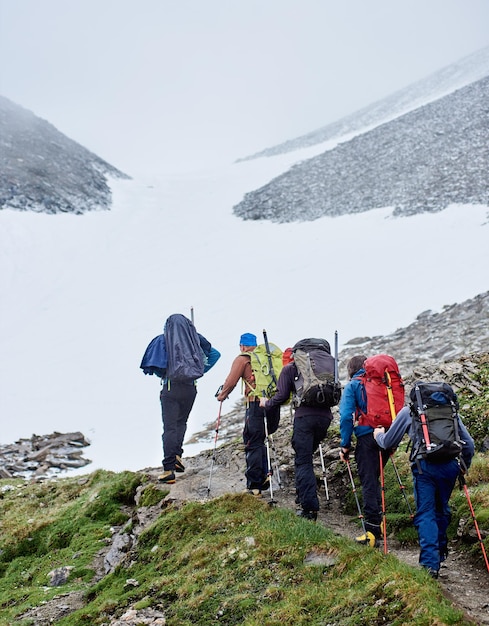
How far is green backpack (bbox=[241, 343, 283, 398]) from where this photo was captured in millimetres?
8836

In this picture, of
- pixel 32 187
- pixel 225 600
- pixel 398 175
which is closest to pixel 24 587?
pixel 225 600

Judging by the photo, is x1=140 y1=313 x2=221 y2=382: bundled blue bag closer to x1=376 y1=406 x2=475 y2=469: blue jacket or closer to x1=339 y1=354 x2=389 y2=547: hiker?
x1=339 y1=354 x2=389 y2=547: hiker

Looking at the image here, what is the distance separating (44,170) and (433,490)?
192 feet

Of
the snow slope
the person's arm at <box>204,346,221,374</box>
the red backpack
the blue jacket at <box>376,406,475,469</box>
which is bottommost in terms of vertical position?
the blue jacket at <box>376,406,475,469</box>

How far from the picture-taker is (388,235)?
125 feet

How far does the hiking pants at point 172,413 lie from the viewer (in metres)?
10.1

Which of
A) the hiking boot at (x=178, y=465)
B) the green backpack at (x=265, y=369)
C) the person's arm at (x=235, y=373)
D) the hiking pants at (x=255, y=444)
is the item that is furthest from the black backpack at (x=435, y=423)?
the hiking boot at (x=178, y=465)

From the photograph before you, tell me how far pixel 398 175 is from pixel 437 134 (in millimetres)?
9031

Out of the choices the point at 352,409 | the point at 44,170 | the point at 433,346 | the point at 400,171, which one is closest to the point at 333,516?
the point at 352,409

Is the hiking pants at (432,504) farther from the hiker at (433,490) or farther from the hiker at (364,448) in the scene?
the hiker at (364,448)

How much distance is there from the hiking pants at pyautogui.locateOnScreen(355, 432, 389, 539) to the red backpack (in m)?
0.25

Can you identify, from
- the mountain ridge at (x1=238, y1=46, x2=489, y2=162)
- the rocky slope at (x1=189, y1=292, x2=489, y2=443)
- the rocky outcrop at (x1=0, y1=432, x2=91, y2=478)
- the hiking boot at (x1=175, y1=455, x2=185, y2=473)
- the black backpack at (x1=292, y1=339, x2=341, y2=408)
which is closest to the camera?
A: the black backpack at (x1=292, y1=339, x2=341, y2=408)

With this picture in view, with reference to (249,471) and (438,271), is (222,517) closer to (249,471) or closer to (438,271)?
(249,471)

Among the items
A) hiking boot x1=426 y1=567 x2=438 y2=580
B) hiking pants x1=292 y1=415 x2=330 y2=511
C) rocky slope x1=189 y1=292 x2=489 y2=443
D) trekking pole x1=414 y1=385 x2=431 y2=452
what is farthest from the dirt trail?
rocky slope x1=189 y1=292 x2=489 y2=443
